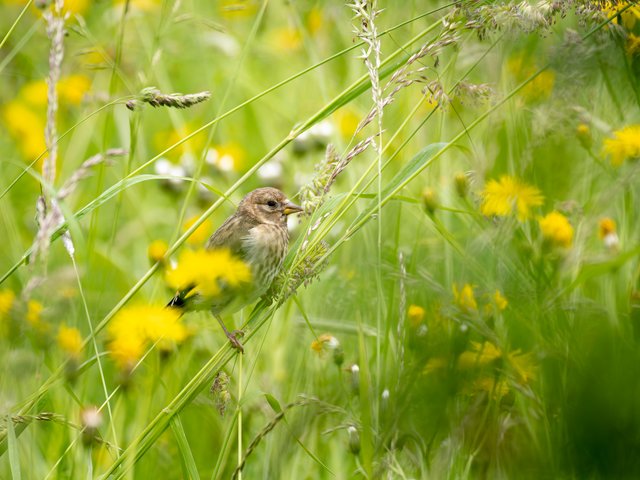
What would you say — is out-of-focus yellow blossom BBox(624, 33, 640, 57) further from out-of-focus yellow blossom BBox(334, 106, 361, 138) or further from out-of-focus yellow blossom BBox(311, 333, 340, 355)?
out-of-focus yellow blossom BBox(334, 106, 361, 138)

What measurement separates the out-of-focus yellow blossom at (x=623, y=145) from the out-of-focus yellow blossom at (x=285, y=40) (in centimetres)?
298

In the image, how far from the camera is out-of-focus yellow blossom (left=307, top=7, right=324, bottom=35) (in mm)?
5177

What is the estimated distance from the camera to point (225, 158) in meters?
4.62

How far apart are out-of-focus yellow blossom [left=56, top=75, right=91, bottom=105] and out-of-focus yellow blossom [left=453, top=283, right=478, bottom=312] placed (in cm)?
356

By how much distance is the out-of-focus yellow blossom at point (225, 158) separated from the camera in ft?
15.0

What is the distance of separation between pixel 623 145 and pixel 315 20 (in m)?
3.52

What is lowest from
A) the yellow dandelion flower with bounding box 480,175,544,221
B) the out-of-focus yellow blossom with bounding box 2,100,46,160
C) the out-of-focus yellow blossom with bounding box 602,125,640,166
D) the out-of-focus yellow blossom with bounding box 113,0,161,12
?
the out-of-focus yellow blossom with bounding box 602,125,640,166

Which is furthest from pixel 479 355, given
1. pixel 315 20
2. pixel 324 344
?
pixel 315 20

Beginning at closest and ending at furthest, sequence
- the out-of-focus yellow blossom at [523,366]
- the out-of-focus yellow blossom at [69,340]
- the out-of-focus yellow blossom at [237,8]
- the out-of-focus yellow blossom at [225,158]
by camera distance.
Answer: the out-of-focus yellow blossom at [523,366], the out-of-focus yellow blossom at [69,340], the out-of-focus yellow blossom at [237,8], the out-of-focus yellow blossom at [225,158]

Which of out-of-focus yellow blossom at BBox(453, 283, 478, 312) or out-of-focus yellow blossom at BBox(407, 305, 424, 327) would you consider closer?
out-of-focus yellow blossom at BBox(453, 283, 478, 312)

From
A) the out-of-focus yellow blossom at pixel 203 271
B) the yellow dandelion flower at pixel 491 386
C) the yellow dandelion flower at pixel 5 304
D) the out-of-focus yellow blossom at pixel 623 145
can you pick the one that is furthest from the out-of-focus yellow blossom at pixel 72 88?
the yellow dandelion flower at pixel 491 386

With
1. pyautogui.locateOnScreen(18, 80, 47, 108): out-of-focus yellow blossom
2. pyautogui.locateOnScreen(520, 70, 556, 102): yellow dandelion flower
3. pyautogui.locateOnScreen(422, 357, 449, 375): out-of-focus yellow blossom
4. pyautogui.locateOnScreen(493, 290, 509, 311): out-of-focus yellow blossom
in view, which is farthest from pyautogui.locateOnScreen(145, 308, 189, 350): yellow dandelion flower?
pyautogui.locateOnScreen(18, 80, 47, 108): out-of-focus yellow blossom

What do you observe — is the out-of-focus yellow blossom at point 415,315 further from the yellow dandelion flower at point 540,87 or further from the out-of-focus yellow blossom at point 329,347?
the yellow dandelion flower at point 540,87

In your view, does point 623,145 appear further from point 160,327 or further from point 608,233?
point 160,327
